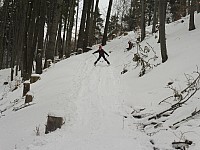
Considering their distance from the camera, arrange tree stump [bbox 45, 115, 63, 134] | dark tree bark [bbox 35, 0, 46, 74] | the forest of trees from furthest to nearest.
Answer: the forest of trees
dark tree bark [bbox 35, 0, 46, 74]
tree stump [bbox 45, 115, 63, 134]

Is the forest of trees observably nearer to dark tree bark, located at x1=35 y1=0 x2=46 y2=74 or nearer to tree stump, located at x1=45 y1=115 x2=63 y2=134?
dark tree bark, located at x1=35 y1=0 x2=46 y2=74

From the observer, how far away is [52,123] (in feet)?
21.0

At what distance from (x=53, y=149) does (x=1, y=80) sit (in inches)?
889

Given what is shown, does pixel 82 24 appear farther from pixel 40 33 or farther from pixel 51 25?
pixel 40 33

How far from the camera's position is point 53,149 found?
5.45 m

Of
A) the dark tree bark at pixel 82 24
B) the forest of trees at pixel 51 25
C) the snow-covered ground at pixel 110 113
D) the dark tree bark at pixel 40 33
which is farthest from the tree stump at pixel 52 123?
the dark tree bark at pixel 82 24

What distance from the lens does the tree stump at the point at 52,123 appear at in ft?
20.9

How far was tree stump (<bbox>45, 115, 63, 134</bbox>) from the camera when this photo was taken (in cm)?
636

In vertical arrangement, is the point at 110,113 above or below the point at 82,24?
below

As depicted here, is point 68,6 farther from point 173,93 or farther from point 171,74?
point 173,93

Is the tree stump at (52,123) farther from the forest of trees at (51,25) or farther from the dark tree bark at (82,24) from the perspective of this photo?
the dark tree bark at (82,24)

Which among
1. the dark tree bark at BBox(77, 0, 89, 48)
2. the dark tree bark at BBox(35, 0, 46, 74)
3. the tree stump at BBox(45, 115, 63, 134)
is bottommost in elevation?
the tree stump at BBox(45, 115, 63, 134)

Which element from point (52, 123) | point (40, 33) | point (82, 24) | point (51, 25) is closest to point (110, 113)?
point (52, 123)

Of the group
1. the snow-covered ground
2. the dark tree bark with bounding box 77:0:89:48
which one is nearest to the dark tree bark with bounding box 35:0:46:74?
the snow-covered ground
